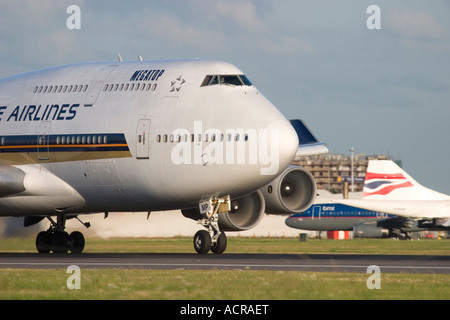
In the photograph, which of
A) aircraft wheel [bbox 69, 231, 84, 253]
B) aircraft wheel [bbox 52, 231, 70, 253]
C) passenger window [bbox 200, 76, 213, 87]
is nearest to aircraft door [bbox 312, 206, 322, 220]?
aircraft wheel [bbox 69, 231, 84, 253]

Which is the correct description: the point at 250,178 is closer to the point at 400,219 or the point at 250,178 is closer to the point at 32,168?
the point at 32,168

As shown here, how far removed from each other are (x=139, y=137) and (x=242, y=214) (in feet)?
18.5

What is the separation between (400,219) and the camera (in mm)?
89438

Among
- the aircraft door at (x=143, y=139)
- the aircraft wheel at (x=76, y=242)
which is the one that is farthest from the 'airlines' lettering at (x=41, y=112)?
the aircraft wheel at (x=76, y=242)

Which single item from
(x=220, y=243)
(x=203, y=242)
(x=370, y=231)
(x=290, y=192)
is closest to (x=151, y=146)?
(x=203, y=242)

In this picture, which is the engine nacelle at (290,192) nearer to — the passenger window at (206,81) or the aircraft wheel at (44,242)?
the passenger window at (206,81)

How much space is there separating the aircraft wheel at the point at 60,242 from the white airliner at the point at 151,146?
1.66 metres

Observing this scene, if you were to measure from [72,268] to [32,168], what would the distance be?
9.94 m

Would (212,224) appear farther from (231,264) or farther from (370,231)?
(370,231)

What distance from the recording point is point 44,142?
34.8 meters

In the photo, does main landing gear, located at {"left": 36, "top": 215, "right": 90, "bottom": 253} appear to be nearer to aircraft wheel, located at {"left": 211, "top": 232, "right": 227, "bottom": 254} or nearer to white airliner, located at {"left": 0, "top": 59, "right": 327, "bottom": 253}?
white airliner, located at {"left": 0, "top": 59, "right": 327, "bottom": 253}

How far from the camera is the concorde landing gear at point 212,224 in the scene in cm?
3250

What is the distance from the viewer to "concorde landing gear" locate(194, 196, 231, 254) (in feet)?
107
